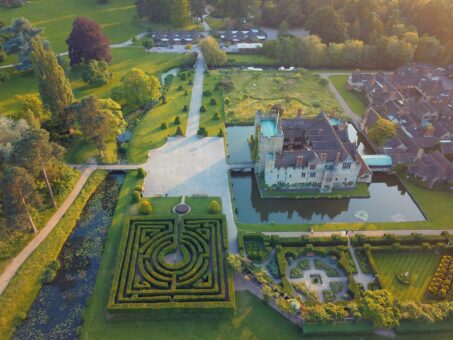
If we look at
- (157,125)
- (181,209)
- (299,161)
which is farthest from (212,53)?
A: (181,209)

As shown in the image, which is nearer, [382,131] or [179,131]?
[382,131]

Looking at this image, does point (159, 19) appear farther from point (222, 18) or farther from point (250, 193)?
point (250, 193)

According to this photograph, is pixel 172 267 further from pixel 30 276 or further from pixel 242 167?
pixel 242 167

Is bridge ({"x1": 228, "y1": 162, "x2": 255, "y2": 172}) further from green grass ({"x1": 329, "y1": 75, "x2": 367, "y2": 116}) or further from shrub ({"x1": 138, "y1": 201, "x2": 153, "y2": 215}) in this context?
green grass ({"x1": 329, "y1": 75, "x2": 367, "y2": 116})

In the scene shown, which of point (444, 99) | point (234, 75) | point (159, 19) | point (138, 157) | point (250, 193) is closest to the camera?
point (250, 193)

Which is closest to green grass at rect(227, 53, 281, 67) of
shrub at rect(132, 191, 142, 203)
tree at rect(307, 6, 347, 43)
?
tree at rect(307, 6, 347, 43)

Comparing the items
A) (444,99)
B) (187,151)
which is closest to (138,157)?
(187,151)
